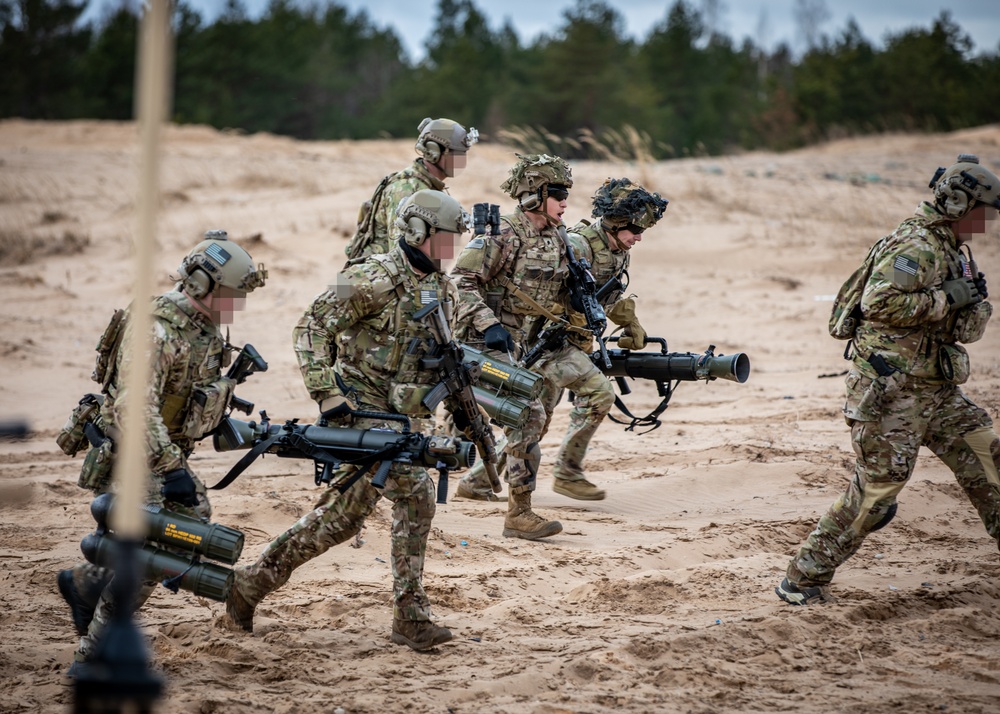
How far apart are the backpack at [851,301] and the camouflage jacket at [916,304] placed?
40mm

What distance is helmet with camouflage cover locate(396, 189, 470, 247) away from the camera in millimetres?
5191

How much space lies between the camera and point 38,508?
7.51 meters

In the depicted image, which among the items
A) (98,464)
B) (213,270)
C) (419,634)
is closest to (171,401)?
(98,464)

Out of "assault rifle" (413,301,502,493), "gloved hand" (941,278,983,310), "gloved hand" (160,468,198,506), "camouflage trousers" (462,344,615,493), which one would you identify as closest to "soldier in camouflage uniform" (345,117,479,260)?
"camouflage trousers" (462,344,615,493)

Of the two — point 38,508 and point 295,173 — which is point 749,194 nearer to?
point 295,173

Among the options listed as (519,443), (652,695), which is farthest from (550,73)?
(652,695)

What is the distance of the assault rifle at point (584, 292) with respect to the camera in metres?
7.13

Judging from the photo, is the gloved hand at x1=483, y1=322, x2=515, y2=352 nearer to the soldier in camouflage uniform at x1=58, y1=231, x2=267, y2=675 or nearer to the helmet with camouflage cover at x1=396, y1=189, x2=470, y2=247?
the helmet with camouflage cover at x1=396, y1=189, x2=470, y2=247

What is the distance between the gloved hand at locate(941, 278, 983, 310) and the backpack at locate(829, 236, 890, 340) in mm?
366

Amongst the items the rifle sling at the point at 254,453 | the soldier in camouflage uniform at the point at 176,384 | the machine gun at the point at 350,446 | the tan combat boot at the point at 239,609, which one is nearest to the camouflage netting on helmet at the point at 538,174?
the machine gun at the point at 350,446

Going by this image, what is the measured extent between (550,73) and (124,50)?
15827 millimetres

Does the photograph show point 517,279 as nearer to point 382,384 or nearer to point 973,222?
point 382,384

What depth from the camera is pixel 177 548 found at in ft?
15.6

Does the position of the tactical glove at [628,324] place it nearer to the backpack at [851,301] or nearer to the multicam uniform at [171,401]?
the backpack at [851,301]
